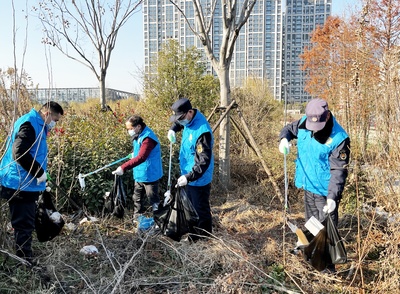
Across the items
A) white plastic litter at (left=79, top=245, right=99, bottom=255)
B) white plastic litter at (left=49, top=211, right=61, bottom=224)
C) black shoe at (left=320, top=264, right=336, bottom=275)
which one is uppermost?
white plastic litter at (left=49, top=211, right=61, bottom=224)

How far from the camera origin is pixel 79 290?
2.92 meters

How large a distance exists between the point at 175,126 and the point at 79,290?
228 centimetres

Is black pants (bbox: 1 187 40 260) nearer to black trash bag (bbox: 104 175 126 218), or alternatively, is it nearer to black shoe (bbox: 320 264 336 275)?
black trash bag (bbox: 104 175 126 218)

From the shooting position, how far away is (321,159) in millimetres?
3152

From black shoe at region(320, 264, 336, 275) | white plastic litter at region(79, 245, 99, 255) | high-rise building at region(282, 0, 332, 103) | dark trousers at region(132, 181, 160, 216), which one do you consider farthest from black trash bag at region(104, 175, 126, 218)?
high-rise building at region(282, 0, 332, 103)

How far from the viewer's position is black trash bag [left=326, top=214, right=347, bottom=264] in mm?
2875

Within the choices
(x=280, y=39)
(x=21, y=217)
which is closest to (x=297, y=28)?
(x=280, y=39)

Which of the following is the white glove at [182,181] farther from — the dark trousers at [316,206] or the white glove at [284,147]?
the dark trousers at [316,206]

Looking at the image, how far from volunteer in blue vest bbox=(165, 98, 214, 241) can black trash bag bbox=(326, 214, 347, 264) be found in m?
1.27

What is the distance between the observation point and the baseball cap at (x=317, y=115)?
119 inches

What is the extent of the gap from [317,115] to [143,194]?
2532 millimetres

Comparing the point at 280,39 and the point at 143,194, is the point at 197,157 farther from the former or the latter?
the point at 280,39

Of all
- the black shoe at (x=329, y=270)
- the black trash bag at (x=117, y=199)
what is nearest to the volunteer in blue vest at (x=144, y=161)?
the black trash bag at (x=117, y=199)

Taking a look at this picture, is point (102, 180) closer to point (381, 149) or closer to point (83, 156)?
point (83, 156)
